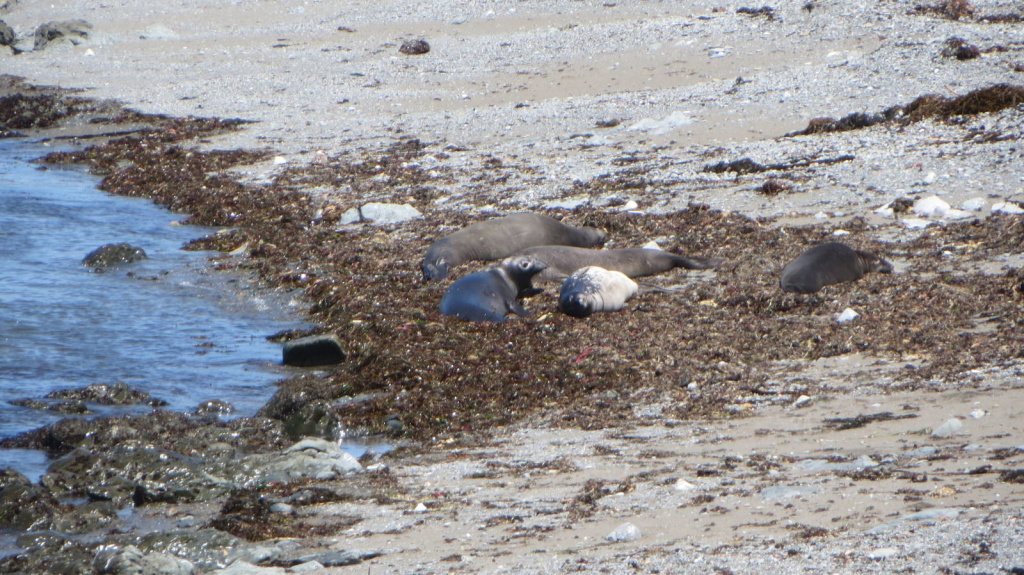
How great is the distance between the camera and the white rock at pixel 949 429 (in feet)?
14.6

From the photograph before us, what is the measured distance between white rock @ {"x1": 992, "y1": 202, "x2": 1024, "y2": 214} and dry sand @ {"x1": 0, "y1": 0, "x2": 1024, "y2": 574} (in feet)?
0.56

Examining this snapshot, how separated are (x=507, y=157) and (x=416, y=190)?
123 centimetres

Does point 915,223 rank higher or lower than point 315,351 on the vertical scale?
higher

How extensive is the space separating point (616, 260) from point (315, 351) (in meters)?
2.38

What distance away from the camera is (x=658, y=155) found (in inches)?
454

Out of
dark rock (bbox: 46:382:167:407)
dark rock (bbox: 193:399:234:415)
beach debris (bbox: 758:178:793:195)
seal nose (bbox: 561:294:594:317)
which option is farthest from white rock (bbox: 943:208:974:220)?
dark rock (bbox: 46:382:167:407)

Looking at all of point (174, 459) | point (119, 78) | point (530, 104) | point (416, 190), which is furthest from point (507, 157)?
point (119, 78)

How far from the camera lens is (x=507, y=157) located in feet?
40.4

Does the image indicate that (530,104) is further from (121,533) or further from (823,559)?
(823,559)

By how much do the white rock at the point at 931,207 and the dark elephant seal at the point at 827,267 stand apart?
134 cm

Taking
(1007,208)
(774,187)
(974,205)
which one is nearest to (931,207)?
(974,205)

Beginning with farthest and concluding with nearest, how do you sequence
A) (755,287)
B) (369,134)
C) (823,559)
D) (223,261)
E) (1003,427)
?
(369,134) → (223,261) → (755,287) → (1003,427) → (823,559)

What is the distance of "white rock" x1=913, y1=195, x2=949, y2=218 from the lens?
8.62 meters

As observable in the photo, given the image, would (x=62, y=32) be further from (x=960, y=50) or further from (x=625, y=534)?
(x=625, y=534)
